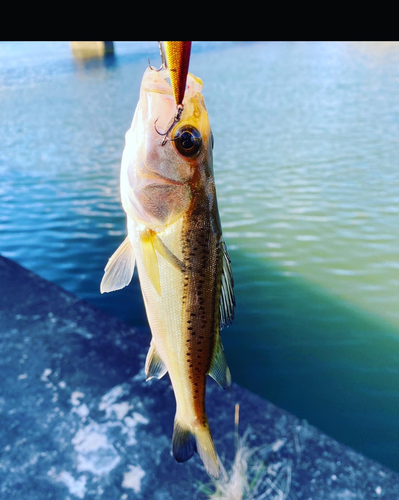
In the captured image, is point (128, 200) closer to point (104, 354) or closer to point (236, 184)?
point (104, 354)

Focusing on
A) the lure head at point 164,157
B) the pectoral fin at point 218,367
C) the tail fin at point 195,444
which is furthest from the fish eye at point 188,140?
the tail fin at point 195,444

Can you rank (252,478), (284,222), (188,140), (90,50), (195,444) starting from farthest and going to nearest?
(90,50), (284,222), (252,478), (195,444), (188,140)

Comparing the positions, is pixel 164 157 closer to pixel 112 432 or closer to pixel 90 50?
pixel 112 432

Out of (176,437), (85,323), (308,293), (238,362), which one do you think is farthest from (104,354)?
(308,293)

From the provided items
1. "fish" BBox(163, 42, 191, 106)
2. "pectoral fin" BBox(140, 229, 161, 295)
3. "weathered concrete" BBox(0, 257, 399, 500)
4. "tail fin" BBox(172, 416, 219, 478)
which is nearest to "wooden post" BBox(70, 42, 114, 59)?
"weathered concrete" BBox(0, 257, 399, 500)

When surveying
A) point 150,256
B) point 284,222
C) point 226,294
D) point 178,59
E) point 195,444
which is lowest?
point 284,222

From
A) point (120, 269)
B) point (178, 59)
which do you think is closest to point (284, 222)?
point (120, 269)
